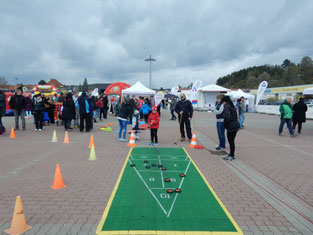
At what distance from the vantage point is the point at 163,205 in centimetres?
370

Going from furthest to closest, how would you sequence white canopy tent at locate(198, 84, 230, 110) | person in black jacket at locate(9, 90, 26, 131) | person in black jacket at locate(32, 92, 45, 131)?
white canopy tent at locate(198, 84, 230, 110), person in black jacket at locate(32, 92, 45, 131), person in black jacket at locate(9, 90, 26, 131)

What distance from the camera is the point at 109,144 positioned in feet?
27.8

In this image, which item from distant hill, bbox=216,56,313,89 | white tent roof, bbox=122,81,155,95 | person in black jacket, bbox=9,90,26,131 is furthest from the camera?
distant hill, bbox=216,56,313,89

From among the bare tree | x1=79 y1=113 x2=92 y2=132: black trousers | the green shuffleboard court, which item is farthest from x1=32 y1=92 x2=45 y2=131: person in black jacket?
the bare tree

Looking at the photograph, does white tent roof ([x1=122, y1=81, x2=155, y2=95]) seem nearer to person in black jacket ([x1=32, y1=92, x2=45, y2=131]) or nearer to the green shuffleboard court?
person in black jacket ([x1=32, y1=92, x2=45, y2=131])

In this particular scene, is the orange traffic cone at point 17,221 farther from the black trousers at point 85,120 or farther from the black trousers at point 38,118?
the black trousers at point 38,118

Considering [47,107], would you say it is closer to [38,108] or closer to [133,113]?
[38,108]

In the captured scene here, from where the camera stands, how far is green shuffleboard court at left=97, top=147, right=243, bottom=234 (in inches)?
121

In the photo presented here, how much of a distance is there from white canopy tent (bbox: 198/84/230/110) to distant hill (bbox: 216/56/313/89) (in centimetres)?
4799

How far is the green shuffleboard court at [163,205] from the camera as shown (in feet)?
10.1

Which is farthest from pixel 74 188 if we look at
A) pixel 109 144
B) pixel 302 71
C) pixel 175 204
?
pixel 302 71

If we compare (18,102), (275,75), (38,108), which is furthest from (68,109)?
(275,75)

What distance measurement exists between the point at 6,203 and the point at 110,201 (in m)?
1.67

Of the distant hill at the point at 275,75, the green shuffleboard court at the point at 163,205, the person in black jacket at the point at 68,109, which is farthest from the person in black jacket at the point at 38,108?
the distant hill at the point at 275,75
